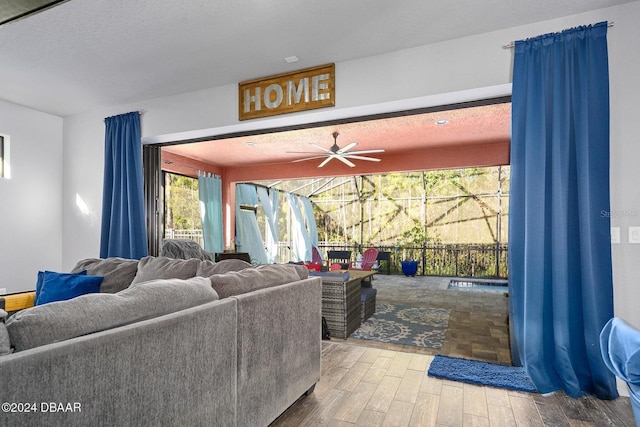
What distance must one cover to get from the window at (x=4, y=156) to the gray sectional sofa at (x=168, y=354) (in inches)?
156

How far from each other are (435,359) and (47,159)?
201 inches

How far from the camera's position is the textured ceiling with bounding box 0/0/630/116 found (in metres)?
2.40

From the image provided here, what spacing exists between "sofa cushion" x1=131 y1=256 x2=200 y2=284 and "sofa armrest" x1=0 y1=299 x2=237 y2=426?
976 millimetres

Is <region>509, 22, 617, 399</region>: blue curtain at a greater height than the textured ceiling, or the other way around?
the textured ceiling

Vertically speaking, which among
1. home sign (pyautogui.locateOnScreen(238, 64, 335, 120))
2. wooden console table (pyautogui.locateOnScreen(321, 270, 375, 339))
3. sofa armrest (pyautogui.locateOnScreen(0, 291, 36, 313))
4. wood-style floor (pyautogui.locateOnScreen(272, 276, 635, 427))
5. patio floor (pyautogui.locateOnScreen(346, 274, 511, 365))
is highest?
home sign (pyautogui.locateOnScreen(238, 64, 335, 120))

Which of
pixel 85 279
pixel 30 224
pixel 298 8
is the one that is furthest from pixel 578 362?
pixel 30 224

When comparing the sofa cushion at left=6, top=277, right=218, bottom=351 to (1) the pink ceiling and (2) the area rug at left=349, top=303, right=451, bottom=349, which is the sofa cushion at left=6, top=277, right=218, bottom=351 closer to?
(2) the area rug at left=349, top=303, right=451, bottom=349

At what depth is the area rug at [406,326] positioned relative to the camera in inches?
136

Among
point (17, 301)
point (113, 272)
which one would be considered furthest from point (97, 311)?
point (17, 301)

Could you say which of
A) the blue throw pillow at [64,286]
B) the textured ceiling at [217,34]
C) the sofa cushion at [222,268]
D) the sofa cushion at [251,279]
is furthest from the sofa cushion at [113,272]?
the textured ceiling at [217,34]

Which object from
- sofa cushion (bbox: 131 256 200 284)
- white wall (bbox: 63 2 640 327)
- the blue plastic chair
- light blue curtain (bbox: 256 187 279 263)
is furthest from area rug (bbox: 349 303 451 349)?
light blue curtain (bbox: 256 187 279 263)

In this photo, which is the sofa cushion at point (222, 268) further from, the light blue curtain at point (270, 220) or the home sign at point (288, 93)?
the light blue curtain at point (270, 220)

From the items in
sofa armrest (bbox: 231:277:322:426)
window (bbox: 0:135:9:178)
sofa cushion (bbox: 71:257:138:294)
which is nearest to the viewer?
sofa armrest (bbox: 231:277:322:426)

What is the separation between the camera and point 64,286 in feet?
7.89
